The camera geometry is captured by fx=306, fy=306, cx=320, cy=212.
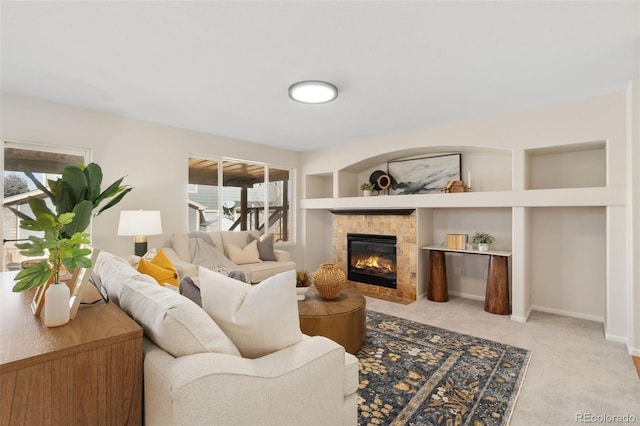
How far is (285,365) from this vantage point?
1.24 metres

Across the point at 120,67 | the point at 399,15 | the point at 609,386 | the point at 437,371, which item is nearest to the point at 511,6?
the point at 399,15

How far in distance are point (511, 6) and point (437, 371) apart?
2515 millimetres

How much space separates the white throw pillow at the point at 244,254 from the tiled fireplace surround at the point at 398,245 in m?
1.60

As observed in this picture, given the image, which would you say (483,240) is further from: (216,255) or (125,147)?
(125,147)

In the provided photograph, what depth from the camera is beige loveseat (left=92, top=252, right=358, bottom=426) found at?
99 centimetres

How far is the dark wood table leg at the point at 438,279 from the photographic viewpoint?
426 cm

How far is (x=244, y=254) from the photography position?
455cm

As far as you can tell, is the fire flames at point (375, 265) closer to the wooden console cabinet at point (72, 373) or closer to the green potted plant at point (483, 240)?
the green potted plant at point (483, 240)

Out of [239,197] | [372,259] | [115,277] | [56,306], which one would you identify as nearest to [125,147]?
[239,197]

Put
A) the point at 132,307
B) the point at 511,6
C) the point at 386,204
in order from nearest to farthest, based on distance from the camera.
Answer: the point at 132,307
the point at 511,6
the point at 386,204

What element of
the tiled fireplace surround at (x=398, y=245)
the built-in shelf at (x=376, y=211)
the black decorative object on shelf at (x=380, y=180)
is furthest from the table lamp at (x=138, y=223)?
the black decorative object on shelf at (x=380, y=180)

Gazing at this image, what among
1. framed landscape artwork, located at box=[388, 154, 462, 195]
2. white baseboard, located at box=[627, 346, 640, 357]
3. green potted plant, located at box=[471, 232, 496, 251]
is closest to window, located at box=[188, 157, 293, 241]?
framed landscape artwork, located at box=[388, 154, 462, 195]

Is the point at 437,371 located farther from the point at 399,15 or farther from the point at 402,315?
the point at 399,15

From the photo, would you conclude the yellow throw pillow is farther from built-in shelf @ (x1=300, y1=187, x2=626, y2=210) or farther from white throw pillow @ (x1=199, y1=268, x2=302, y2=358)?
built-in shelf @ (x1=300, y1=187, x2=626, y2=210)
